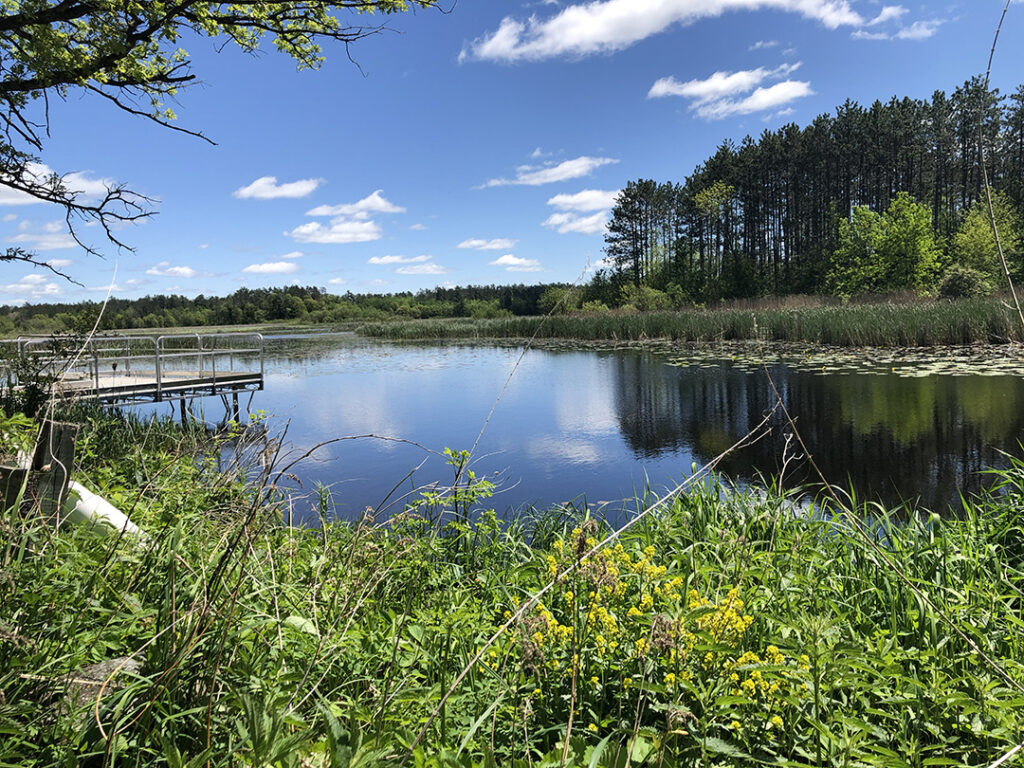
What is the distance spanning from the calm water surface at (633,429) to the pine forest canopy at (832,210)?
27.7 m

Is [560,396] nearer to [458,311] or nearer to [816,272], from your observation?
[816,272]

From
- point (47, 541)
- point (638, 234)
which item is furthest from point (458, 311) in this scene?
point (47, 541)

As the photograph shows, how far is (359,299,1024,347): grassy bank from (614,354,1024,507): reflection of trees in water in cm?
144

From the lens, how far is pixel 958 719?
1.69m

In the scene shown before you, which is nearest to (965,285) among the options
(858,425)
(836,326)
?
(836,326)

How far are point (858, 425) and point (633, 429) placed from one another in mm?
3388

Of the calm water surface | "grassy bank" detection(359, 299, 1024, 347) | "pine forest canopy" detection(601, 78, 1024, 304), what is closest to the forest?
"pine forest canopy" detection(601, 78, 1024, 304)

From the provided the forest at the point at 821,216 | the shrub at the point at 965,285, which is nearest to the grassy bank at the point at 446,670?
the shrub at the point at 965,285

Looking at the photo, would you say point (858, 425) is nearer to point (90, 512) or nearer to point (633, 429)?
point (633, 429)

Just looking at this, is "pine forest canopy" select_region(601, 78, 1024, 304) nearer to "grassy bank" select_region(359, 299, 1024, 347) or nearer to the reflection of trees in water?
"grassy bank" select_region(359, 299, 1024, 347)

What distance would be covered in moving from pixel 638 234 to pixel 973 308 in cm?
3850

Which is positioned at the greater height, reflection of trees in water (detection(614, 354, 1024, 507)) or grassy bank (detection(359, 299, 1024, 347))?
grassy bank (detection(359, 299, 1024, 347))

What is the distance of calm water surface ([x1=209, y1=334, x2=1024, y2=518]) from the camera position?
22.4 ft

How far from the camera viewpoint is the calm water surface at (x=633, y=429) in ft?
22.4
